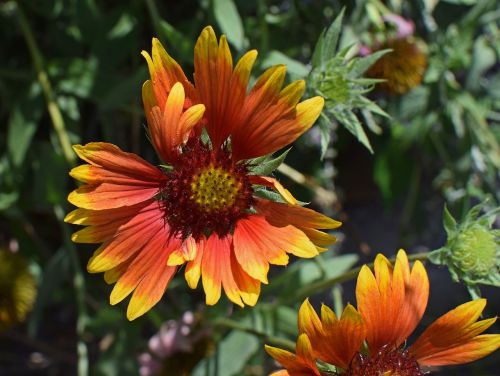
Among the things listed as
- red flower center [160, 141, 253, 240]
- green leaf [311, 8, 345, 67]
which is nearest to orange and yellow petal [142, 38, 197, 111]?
red flower center [160, 141, 253, 240]

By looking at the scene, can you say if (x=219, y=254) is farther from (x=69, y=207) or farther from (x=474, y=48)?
(x=474, y=48)

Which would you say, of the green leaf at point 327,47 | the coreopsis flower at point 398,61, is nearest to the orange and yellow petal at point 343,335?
the green leaf at point 327,47

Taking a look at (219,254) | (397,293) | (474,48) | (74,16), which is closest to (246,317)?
(219,254)

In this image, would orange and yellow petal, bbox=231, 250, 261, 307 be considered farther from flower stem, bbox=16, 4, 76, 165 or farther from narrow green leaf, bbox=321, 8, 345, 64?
flower stem, bbox=16, 4, 76, 165

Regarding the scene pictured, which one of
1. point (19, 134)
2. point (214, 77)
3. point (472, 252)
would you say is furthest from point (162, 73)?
point (19, 134)

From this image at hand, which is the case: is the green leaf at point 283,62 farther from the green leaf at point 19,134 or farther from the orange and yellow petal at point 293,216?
the green leaf at point 19,134

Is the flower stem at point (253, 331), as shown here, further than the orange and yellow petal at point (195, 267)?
Yes

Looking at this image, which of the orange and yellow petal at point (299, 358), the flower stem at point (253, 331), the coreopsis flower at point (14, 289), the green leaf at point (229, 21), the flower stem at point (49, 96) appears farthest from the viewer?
the coreopsis flower at point (14, 289)

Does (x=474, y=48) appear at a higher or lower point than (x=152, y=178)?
lower
